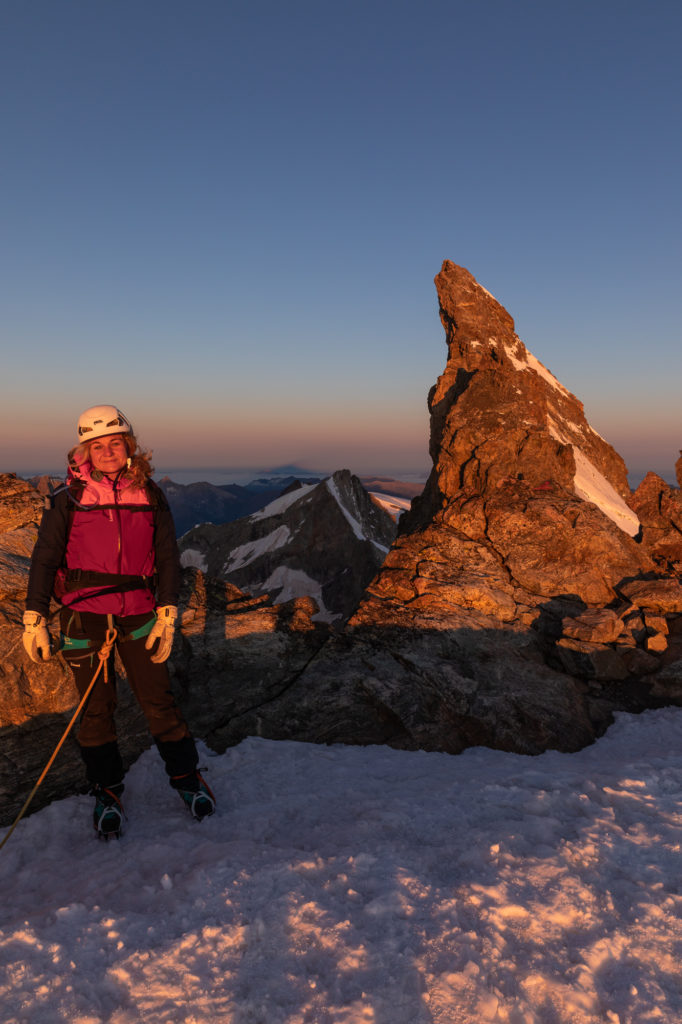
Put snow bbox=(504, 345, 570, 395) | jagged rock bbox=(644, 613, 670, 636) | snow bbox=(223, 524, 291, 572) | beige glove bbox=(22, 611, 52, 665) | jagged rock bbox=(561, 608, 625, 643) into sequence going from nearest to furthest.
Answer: beige glove bbox=(22, 611, 52, 665) < jagged rock bbox=(561, 608, 625, 643) < jagged rock bbox=(644, 613, 670, 636) < snow bbox=(504, 345, 570, 395) < snow bbox=(223, 524, 291, 572)

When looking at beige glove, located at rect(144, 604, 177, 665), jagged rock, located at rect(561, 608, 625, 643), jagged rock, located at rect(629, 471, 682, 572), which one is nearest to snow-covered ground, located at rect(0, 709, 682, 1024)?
beige glove, located at rect(144, 604, 177, 665)

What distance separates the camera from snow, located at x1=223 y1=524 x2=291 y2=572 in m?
82.4

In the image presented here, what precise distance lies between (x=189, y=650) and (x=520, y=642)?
7213mm

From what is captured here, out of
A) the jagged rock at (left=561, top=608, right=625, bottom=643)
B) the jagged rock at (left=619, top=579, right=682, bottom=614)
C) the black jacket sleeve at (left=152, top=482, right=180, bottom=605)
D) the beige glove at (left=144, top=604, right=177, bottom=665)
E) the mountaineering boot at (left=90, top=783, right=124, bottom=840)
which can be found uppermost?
the black jacket sleeve at (left=152, top=482, right=180, bottom=605)

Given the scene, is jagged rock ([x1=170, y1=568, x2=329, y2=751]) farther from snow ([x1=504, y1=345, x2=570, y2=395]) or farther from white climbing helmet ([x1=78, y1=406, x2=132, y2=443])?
snow ([x1=504, y1=345, x2=570, y2=395])

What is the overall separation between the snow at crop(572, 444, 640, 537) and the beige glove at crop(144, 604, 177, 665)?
16075mm

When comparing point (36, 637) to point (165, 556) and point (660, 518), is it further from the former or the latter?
point (660, 518)

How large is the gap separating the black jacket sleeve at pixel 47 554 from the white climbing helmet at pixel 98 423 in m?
0.81

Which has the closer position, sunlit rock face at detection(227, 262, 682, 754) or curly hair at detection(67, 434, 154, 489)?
curly hair at detection(67, 434, 154, 489)

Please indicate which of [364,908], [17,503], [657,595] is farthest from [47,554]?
[657,595]

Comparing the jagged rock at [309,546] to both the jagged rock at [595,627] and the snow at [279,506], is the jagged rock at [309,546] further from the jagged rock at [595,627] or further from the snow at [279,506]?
the jagged rock at [595,627]

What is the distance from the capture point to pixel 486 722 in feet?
32.8

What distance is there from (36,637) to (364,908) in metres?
4.48

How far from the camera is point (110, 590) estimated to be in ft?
21.4
